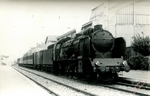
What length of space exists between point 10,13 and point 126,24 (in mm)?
5698

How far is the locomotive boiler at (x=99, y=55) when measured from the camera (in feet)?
25.7

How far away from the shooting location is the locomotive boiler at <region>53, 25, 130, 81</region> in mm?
7836

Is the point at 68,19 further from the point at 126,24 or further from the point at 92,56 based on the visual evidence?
the point at 126,24

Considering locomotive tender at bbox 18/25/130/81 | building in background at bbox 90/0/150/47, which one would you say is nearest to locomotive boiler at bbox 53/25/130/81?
locomotive tender at bbox 18/25/130/81

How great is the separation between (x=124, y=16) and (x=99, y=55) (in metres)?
3.63

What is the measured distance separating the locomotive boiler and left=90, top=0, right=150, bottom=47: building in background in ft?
3.40

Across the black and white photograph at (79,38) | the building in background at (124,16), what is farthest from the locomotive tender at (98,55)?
the building in background at (124,16)

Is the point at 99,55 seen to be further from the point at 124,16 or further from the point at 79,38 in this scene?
the point at 124,16

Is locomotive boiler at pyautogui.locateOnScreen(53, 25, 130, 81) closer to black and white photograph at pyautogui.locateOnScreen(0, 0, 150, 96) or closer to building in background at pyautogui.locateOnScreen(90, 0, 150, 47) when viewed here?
black and white photograph at pyautogui.locateOnScreen(0, 0, 150, 96)

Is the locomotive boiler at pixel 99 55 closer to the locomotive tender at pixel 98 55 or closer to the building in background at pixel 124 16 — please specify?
the locomotive tender at pixel 98 55

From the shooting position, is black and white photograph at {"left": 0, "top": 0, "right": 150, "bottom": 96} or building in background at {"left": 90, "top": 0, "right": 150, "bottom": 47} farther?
building in background at {"left": 90, "top": 0, "right": 150, "bottom": 47}

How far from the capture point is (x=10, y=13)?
8953 mm

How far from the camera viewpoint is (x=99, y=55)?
8344mm

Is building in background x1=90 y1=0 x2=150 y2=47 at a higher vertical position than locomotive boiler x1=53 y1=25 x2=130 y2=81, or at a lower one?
higher
